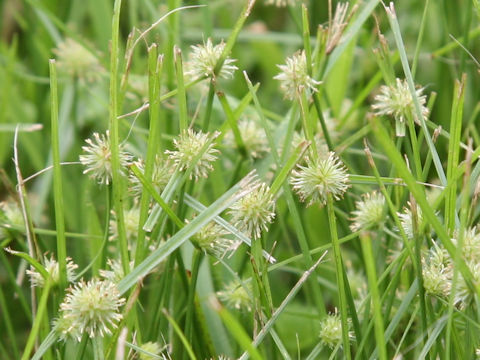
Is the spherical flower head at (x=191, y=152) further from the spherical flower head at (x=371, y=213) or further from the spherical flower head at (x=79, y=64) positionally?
the spherical flower head at (x=79, y=64)

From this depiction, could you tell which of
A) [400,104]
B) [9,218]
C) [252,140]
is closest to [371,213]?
[400,104]

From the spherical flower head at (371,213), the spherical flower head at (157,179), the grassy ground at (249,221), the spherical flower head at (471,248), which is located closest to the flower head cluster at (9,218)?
the grassy ground at (249,221)

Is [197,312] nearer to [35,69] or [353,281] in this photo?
[353,281]

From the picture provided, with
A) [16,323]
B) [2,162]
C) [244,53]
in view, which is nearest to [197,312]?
[16,323]

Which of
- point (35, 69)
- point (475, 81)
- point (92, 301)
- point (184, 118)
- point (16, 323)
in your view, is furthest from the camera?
point (35, 69)

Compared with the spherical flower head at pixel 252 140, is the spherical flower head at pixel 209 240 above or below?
below

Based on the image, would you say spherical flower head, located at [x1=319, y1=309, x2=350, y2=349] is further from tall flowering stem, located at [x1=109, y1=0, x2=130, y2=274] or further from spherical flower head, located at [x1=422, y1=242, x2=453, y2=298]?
tall flowering stem, located at [x1=109, y1=0, x2=130, y2=274]
